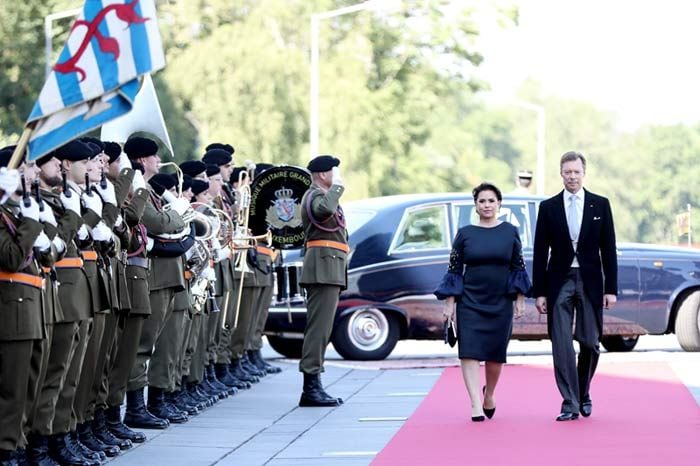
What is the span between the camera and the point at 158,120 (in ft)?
45.2

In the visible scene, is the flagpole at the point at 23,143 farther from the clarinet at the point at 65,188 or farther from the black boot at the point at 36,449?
the black boot at the point at 36,449

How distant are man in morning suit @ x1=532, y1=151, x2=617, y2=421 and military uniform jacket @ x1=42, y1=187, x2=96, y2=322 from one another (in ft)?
13.7

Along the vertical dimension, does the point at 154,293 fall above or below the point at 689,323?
above

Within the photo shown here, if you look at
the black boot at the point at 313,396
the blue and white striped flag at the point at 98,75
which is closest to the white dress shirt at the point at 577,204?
the black boot at the point at 313,396

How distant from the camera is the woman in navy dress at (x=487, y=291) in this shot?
14.1m

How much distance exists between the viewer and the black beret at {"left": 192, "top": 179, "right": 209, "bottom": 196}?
14695 millimetres

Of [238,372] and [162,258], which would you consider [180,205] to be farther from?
[238,372]

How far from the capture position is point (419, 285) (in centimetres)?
2022

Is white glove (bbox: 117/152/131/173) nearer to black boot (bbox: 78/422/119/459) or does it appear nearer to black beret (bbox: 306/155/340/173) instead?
black boot (bbox: 78/422/119/459)

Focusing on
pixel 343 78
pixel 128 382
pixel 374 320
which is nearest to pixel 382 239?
pixel 374 320

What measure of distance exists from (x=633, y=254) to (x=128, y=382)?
9.26 meters

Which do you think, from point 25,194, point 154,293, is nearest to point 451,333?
point 154,293

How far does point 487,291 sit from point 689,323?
7.37 meters

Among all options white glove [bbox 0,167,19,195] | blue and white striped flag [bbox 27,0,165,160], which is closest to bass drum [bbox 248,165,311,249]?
white glove [bbox 0,167,19,195]
